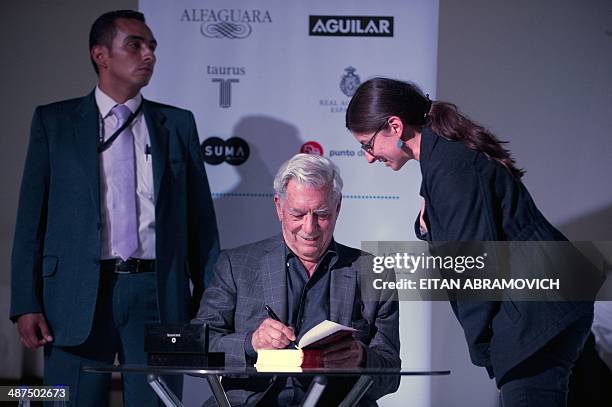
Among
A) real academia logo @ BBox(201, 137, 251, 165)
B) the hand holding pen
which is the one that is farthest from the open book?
real academia logo @ BBox(201, 137, 251, 165)

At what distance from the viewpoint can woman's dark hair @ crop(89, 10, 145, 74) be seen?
3842mm

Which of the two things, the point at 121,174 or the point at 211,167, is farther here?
the point at 211,167

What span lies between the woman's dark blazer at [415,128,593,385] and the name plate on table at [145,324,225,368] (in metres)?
0.87

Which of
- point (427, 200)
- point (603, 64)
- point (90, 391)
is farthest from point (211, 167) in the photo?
point (603, 64)

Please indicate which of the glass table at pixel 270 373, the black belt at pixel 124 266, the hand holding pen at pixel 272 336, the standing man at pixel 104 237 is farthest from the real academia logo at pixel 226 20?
the glass table at pixel 270 373

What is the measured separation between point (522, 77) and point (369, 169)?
2.79 feet

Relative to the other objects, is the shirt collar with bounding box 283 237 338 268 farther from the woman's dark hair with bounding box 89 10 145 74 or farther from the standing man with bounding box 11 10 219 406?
the woman's dark hair with bounding box 89 10 145 74

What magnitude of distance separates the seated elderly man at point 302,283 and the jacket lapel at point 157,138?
70cm

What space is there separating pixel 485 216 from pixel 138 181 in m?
1.53

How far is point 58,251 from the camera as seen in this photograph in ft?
11.7

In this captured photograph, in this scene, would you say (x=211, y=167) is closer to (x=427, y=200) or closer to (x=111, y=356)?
(x=111, y=356)

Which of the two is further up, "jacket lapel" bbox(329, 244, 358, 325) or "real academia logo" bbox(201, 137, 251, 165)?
"real academia logo" bbox(201, 137, 251, 165)

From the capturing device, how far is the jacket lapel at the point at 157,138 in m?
3.64

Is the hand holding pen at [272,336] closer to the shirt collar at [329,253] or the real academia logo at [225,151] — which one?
the shirt collar at [329,253]
